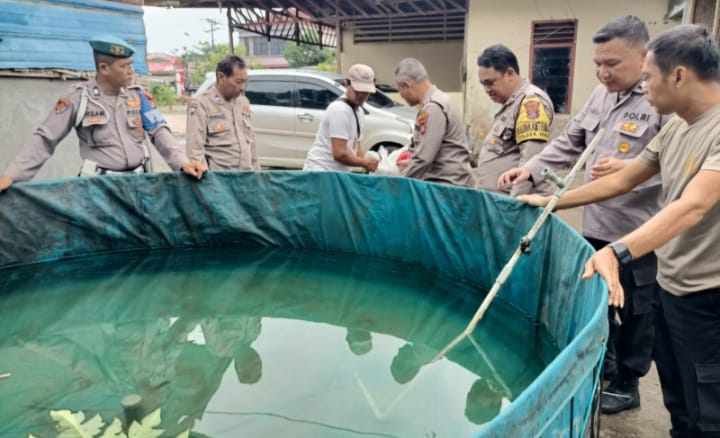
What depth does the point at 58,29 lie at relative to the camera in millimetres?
5719

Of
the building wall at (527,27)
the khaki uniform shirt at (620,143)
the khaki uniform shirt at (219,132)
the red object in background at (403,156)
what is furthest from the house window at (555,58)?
the khaki uniform shirt at (620,143)

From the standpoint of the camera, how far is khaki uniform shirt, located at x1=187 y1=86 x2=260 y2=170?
4242 mm

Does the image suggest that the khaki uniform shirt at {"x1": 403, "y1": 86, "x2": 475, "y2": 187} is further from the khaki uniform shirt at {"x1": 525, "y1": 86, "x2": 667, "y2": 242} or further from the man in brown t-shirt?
the man in brown t-shirt

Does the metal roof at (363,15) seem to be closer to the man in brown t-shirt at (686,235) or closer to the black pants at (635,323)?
the black pants at (635,323)

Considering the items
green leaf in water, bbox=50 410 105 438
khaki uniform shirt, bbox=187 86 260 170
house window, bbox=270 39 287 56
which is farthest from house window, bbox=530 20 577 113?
house window, bbox=270 39 287 56

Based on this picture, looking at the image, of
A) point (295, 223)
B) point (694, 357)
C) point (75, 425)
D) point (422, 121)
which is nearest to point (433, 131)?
point (422, 121)

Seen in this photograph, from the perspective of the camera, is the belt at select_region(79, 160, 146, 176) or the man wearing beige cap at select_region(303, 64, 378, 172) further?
the belt at select_region(79, 160, 146, 176)

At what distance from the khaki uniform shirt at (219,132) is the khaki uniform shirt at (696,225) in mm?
3201

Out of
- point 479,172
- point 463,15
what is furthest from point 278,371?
point 463,15

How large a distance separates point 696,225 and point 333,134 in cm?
266

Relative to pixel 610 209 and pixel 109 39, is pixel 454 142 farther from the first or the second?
pixel 109 39

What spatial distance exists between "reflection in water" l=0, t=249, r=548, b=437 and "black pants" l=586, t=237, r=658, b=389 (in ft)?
1.40

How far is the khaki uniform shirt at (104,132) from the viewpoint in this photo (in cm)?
366

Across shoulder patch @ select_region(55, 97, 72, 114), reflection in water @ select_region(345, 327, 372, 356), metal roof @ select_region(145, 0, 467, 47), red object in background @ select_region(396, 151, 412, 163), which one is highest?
metal roof @ select_region(145, 0, 467, 47)
